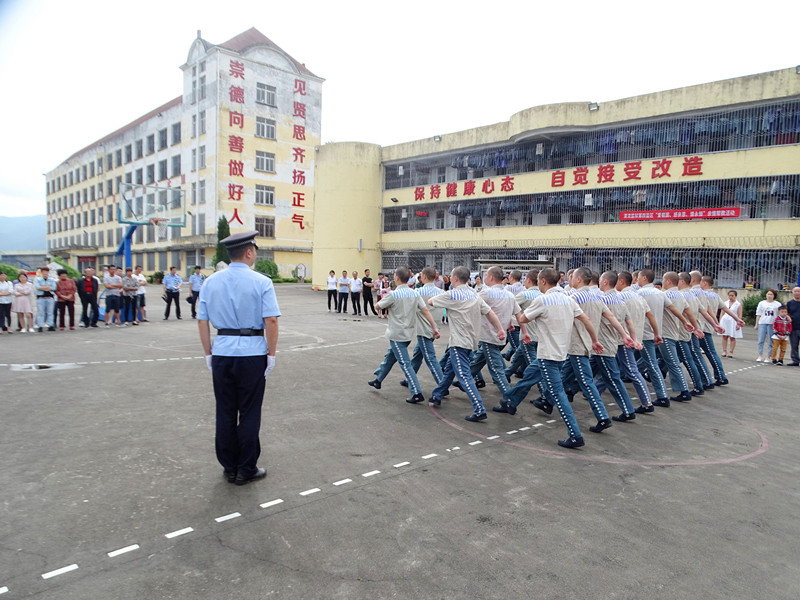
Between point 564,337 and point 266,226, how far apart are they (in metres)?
38.9

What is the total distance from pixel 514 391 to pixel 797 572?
3570 millimetres

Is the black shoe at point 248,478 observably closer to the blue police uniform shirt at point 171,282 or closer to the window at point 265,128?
the blue police uniform shirt at point 171,282

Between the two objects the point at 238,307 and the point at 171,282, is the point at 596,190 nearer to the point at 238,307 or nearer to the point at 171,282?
the point at 171,282

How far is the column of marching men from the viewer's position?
5637 millimetres

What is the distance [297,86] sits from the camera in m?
42.5

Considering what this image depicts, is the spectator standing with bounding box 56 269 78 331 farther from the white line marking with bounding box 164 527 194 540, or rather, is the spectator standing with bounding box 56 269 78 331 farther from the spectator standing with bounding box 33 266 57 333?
the white line marking with bounding box 164 527 194 540

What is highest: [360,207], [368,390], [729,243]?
[360,207]

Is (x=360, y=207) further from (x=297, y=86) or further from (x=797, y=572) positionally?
(x=797, y=572)

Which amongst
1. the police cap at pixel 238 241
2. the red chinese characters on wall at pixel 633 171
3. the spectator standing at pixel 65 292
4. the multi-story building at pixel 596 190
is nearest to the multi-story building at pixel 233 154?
the multi-story building at pixel 596 190

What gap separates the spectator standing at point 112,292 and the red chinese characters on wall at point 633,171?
20.3 metres

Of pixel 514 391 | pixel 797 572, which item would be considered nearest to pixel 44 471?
pixel 514 391

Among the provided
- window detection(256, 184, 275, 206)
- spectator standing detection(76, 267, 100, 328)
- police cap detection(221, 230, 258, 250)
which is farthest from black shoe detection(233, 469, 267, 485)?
window detection(256, 184, 275, 206)

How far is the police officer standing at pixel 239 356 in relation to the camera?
13.4 ft

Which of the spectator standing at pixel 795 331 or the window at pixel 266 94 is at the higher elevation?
the window at pixel 266 94
